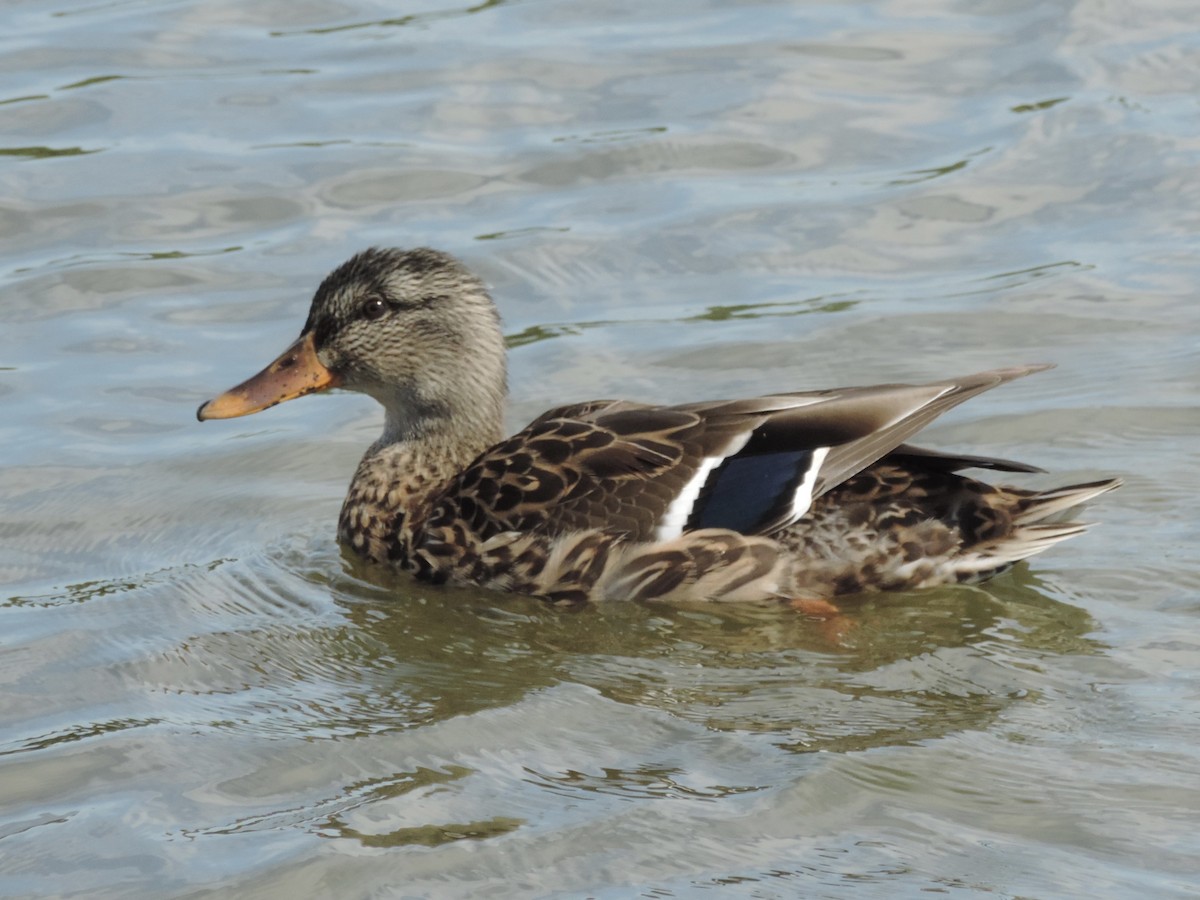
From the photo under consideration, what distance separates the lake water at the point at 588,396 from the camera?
5.79 meters

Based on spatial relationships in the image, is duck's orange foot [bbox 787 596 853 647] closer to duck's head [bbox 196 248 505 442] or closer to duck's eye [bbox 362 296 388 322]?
duck's head [bbox 196 248 505 442]

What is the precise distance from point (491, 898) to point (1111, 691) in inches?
86.5

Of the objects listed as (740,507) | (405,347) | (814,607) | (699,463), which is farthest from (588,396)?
(814,607)

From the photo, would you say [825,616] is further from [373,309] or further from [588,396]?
[588,396]

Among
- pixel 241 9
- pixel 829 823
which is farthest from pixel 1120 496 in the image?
pixel 241 9

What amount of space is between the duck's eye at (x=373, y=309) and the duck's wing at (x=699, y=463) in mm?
948

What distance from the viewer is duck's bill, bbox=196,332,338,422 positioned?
318 inches

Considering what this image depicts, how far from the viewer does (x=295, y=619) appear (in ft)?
24.7

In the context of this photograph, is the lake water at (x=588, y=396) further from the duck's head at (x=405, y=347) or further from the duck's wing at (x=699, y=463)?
the duck's head at (x=405, y=347)

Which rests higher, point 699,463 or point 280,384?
point 280,384

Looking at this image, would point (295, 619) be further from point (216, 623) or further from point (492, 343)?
point (492, 343)

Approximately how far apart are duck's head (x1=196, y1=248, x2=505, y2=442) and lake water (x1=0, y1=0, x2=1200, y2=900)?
662 millimetres

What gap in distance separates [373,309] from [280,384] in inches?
18.8

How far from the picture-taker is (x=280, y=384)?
8141 millimetres
